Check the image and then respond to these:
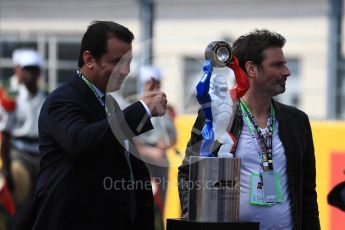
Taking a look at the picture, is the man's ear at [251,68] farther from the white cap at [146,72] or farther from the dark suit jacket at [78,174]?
the white cap at [146,72]

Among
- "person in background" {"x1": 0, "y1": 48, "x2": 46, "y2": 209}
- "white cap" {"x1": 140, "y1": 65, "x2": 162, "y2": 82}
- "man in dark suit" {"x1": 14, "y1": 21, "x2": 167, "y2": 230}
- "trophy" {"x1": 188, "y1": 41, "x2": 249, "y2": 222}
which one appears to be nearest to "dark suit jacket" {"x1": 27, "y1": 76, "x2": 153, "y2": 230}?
"man in dark suit" {"x1": 14, "y1": 21, "x2": 167, "y2": 230}

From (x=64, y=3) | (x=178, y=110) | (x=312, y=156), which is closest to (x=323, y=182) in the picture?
(x=178, y=110)

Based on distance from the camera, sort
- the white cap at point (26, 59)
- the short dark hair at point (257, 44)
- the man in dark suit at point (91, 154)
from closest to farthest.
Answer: the man in dark suit at point (91, 154) < the short dark hair at point (257, 44) < the white cap at point (26, 59)

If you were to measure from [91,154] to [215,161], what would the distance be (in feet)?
1.87

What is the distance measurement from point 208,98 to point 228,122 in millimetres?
281

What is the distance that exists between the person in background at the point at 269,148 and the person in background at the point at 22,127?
538 cm

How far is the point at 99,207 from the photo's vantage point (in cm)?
403

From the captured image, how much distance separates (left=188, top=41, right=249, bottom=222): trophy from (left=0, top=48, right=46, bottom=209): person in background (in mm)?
5952

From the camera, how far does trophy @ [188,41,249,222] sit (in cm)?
380

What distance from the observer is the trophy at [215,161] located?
380cm

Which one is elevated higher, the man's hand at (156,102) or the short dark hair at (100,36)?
the short dark hair at (100,36)

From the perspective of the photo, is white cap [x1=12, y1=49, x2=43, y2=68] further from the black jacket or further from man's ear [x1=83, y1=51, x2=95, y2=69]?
man's ear [x1=83, y1=51, x2=95, y2=69]

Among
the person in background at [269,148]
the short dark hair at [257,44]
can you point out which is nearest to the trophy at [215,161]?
the person in background at [269,148]

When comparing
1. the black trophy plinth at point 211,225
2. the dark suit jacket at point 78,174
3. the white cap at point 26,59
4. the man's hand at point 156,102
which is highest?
the white cap at point 26,59
